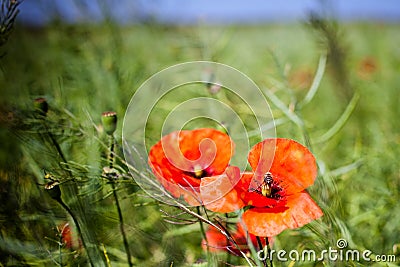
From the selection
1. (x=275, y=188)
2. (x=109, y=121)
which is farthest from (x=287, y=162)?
(x=109, y=121)

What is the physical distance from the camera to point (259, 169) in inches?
15.3

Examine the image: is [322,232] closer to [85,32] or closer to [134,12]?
[85,32]

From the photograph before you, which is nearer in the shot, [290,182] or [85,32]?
[290,182]

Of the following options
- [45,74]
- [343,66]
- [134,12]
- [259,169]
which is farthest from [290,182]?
[134,12]

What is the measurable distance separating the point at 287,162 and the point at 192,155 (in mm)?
100

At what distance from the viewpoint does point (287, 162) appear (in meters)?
0.39

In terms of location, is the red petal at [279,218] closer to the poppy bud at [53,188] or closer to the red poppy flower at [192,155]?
the red poppy flower at [192,155]

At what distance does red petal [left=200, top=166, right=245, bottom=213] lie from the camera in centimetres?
35

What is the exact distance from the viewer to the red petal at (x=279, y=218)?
0.34 m

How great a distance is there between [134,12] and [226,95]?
0.58 metres

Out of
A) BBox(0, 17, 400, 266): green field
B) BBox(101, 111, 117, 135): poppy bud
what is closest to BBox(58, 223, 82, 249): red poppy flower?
BBox(0, 17, 400, 266): green field

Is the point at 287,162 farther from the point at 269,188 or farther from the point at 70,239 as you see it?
the point at 70,239

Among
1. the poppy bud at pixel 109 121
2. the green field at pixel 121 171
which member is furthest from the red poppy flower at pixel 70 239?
the poppy bud at pixel 109 121

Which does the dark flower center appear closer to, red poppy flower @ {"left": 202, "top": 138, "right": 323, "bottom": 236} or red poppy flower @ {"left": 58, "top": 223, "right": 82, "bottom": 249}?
red poppy flower @ {"left": 202, "top": 138, "right": 323, "bottom": 236}
